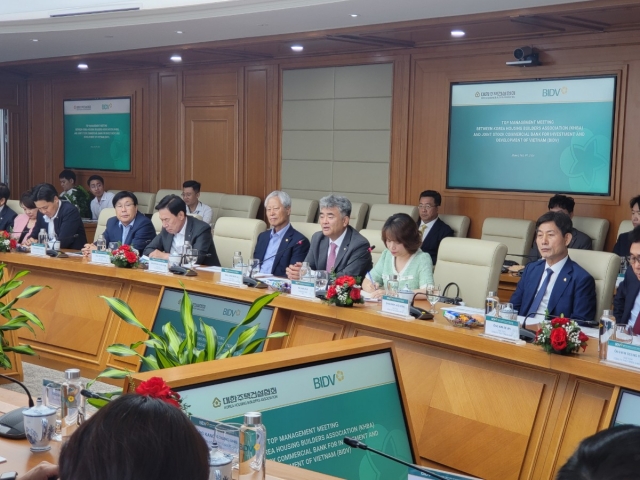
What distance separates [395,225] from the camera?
4781 mm

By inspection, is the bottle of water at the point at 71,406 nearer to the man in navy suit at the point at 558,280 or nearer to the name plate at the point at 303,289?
the name plate at the point at 303,289

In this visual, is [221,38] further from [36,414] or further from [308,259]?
[36,414]

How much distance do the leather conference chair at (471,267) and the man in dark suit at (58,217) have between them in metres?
3.21

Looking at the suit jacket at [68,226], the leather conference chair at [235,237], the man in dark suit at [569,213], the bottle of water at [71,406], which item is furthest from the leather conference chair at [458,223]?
the bottle of water at [71,406]

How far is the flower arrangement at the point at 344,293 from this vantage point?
13.6 feet

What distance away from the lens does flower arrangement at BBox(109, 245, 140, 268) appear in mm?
5320

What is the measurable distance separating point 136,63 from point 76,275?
Answer: 5.56 m

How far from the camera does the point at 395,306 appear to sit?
404 centimetres

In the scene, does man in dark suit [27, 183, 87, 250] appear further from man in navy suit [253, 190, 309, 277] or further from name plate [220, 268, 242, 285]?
name plate [220, 268, 242, 285]

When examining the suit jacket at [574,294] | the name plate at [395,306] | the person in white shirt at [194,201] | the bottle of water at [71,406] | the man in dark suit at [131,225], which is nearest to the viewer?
the bottle of water at [71,406]

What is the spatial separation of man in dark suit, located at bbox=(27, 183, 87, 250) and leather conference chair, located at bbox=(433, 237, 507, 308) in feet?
10.5

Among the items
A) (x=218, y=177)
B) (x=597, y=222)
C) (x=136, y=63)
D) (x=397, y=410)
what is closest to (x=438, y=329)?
(x=397, y=410)

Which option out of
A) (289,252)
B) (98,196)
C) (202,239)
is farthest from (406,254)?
(98,196)

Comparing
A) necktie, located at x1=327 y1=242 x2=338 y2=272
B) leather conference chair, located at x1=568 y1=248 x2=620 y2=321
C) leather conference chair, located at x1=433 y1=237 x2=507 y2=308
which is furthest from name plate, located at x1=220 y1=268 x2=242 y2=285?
leather conference chair, located at x1=568 y1=248 x2=620 y2=321
